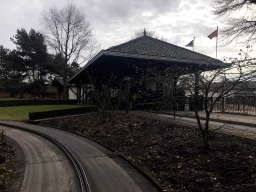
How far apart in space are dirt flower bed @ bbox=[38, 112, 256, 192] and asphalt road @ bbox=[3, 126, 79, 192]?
1.59 m

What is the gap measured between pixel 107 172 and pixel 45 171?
146 centimetres

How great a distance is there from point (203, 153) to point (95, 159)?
274 centimetres

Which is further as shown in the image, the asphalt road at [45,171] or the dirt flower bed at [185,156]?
the asphalt road at [45,171]

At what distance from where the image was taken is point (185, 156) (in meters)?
4.52

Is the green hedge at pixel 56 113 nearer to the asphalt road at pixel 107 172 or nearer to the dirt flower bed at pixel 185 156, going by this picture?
the dirt flower bed at pixel 185 156

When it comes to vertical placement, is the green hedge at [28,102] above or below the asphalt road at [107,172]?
above

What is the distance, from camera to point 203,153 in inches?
174

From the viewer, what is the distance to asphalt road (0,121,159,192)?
370 cm

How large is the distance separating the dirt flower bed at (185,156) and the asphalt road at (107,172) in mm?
302

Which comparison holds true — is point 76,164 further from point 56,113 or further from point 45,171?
point 56,113

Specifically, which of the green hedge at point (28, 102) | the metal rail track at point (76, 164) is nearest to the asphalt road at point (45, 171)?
the metal rail track at point (76, 164)

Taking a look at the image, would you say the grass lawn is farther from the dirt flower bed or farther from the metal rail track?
the dirt flower bed

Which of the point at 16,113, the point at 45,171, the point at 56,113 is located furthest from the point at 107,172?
the point at 16,113

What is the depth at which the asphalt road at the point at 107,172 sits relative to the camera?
3695 mm
